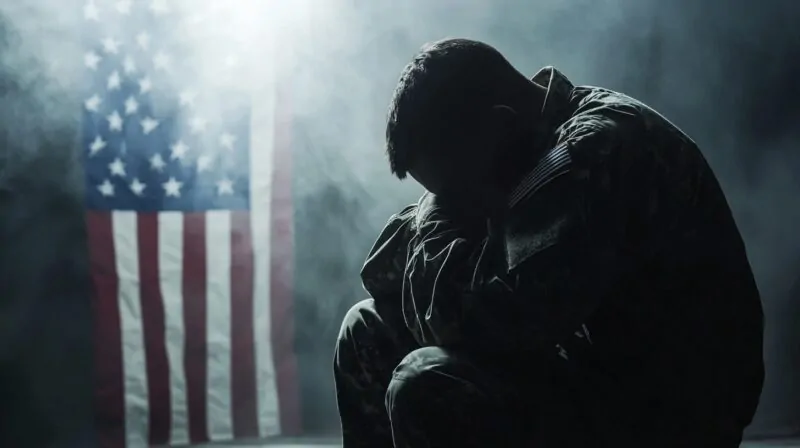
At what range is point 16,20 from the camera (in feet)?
6.85

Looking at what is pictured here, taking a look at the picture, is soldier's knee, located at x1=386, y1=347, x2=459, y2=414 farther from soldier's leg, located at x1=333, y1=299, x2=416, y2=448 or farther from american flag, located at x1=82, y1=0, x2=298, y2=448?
american flag, located at x1=82, y1=0, x2=298, y2=448

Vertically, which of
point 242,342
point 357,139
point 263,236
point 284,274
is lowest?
point 242,342

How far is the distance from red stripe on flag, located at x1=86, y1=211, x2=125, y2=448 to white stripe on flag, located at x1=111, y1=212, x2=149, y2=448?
13 millimetres

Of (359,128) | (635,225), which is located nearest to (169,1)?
(359,128)

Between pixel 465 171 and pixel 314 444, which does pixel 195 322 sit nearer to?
pixel 314 444

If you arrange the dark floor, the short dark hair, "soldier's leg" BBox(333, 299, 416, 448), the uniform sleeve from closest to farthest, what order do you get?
the uniform sleeve, the short dark hair, "soldier's leg" BBox(333, 299, 416, 448), the dark floor

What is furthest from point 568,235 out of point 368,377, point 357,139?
point 357,139

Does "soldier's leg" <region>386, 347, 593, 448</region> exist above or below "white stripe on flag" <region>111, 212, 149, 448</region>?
above

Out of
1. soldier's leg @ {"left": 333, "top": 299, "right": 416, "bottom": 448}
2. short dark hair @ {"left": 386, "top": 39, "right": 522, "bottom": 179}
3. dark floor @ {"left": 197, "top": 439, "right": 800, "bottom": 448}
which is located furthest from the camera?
dark floor @ {"left": 197, "top": 439, "right": 800, "bottom": 448}

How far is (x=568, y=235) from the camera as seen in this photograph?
29.8 inches

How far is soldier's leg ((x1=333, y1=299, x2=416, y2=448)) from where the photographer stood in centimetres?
99

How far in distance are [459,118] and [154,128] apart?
4.53 feet

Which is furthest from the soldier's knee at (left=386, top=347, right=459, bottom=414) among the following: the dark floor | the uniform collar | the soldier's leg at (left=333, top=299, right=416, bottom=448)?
the dark floor

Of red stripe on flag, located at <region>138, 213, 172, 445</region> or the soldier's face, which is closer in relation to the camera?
the soldier's face
